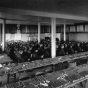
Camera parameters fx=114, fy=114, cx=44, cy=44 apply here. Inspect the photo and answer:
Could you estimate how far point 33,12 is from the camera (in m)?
6.37

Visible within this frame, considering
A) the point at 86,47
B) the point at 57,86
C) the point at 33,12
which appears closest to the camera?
the point at 57,86

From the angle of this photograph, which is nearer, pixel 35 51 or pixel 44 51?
pixel 35 51

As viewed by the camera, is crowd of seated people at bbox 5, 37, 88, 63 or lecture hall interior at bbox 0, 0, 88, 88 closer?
lecture hall interior at bbox 0, 0, 88, 88

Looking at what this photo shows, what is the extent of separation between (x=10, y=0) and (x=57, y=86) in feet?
11.1

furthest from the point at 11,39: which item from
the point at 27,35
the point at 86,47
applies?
the point at 86,47

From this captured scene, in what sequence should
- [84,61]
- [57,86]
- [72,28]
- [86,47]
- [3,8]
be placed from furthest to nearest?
[72,28] → [86,47] → [84,61] → [3,8] → [57,86]

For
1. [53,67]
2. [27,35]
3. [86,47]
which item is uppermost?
[27,35]

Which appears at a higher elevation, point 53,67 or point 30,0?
point 30,0

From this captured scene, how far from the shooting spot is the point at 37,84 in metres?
2.92

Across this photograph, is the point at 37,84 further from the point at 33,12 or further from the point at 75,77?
the point at 33,12

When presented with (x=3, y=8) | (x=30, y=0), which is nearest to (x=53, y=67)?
(x=30, y=0)

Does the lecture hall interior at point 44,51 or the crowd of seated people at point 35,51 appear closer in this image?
the lecture hall interior at point 44,51

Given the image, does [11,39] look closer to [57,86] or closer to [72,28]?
[72,28]

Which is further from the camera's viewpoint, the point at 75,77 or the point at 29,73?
the point at 29,73
